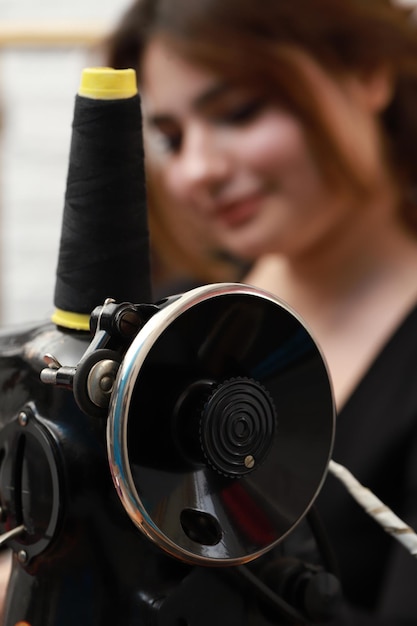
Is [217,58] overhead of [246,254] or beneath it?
overhead

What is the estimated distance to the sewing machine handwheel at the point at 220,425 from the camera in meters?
0.33

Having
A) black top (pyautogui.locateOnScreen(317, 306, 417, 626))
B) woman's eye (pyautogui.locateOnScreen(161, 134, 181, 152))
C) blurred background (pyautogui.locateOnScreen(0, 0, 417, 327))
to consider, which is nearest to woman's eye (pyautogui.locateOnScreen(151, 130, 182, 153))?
woman's eye (pyautogui.locateOnScreen(161, 134, 181, 152))

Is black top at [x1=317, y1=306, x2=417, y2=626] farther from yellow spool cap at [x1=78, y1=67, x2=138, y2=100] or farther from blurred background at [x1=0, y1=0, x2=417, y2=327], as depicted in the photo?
blurred background at [x1=0, y1=0, x2=417, y2=327]

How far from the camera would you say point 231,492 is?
0.35 meters

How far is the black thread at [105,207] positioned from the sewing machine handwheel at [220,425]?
62mm

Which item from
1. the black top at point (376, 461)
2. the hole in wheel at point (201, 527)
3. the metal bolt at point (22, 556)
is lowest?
the black top at point (376, 461)

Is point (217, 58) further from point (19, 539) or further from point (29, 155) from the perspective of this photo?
point (29, 155)

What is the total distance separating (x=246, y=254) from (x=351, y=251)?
0.40ft

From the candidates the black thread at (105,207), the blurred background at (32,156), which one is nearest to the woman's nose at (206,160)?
the black thread at (105,207)

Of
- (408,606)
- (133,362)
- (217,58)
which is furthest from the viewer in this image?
(217,58)

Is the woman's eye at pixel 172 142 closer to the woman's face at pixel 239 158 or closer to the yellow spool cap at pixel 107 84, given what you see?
the woman's face at pixel 239 158

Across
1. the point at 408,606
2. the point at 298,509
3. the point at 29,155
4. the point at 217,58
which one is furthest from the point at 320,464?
the point at 29,155

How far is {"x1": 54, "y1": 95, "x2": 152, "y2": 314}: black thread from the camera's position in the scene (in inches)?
14.9

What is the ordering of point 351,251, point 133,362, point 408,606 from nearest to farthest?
point 133,362 < point 408,606 < point 351,251
